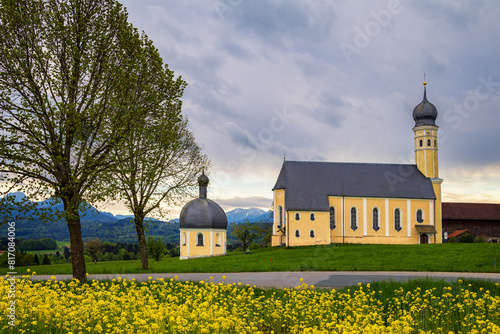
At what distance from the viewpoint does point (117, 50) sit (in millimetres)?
16438

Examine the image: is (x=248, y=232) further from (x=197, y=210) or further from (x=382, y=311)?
(x=382, y=311)

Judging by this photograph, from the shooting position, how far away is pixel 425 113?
2199 inches

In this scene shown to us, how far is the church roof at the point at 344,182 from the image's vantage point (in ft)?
166

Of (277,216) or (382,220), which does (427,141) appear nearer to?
(382,220)

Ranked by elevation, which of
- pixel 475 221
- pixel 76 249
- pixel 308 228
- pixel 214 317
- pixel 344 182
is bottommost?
pixel 308 228

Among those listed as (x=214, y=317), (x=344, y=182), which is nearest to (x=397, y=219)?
(x=344, y=182)

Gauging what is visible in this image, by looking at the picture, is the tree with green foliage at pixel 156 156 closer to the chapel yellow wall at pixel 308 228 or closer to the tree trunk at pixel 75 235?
the tree trunk at pixel 75 235

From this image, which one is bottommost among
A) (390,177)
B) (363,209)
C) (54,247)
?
(54,247)

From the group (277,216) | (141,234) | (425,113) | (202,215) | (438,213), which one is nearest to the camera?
(141,234)

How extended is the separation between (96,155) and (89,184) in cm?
116

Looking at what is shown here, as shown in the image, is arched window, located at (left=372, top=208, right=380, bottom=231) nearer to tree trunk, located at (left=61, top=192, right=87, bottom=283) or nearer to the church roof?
the church roof

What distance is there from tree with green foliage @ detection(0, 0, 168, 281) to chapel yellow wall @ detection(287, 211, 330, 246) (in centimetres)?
3432

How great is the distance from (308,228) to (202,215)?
526 inches

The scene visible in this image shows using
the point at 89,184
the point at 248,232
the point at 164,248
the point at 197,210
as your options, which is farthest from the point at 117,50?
the point at 248,232
